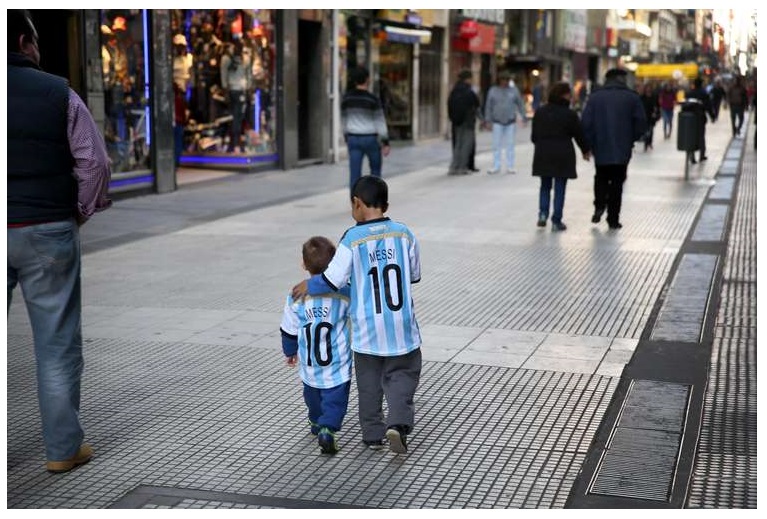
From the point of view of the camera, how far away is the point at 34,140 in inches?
168

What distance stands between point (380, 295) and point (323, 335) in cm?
31

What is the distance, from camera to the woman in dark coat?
1173 centimetres

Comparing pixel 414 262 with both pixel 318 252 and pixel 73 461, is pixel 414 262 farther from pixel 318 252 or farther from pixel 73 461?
pixel 73 461

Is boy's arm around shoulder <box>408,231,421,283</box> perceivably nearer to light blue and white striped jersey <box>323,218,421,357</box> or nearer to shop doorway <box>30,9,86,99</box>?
light blue and white striped jersey <box>323,218,421,357</box>

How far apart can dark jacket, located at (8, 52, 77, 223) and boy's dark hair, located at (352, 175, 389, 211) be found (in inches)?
45.3

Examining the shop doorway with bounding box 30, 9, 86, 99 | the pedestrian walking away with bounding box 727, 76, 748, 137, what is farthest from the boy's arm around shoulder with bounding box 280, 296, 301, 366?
the pedestrian walking away with bounding box 727, 76, 748, 137

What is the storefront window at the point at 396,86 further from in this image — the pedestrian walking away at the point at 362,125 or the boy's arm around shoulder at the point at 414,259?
the boy's arm around shoulder at the point at 414,259

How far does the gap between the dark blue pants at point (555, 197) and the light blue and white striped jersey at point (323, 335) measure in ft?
24.3

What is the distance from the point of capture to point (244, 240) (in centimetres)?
1119

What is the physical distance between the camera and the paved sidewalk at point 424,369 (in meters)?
4.40

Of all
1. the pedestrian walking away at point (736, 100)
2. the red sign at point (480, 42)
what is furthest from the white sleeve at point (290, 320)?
the pedestrian walking away at point (736, 100)

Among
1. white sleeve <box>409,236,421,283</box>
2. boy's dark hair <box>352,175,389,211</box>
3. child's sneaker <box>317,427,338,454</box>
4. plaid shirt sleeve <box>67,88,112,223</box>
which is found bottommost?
child's sneaker <box>317,427,338,454</box>

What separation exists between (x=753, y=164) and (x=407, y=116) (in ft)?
29.3
